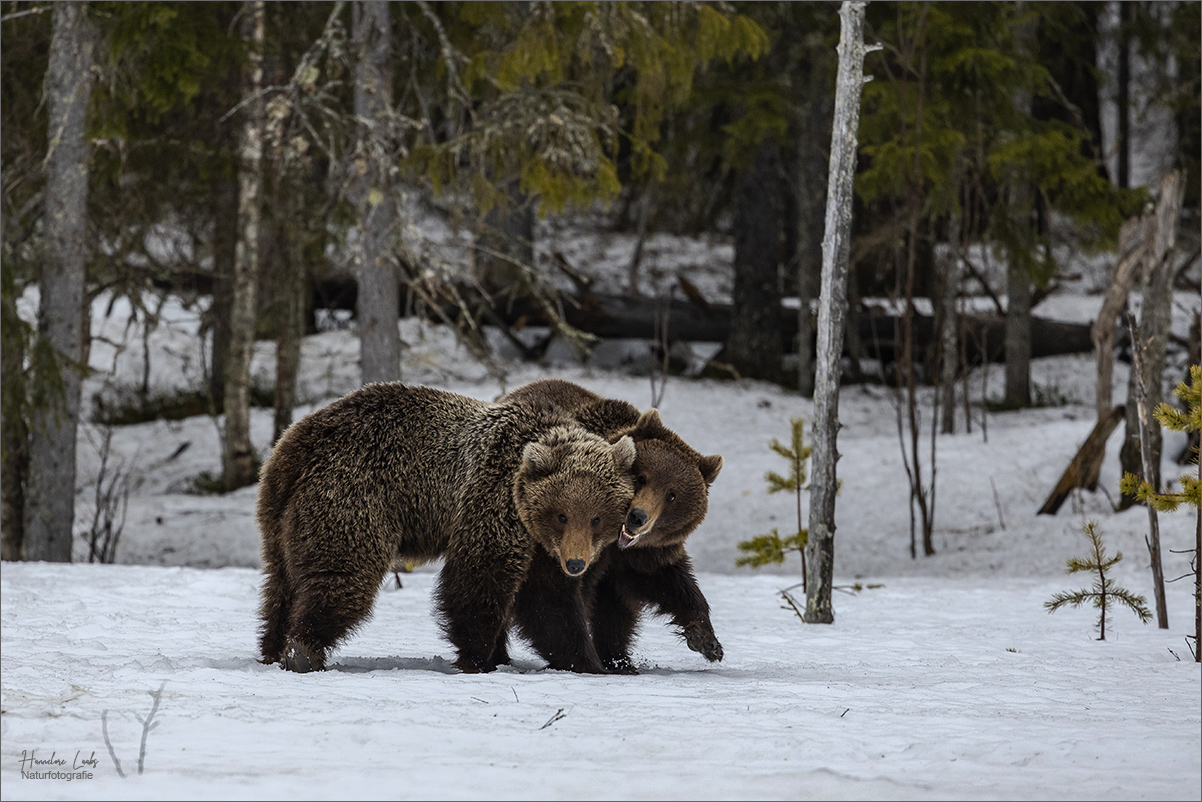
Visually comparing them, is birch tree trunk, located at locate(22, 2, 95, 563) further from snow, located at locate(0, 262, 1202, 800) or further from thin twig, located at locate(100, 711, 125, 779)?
thin twig, located at locate(100, 711, 125, 779)

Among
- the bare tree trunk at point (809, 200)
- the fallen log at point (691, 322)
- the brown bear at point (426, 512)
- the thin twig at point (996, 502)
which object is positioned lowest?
the thin twig at point (996, 502)

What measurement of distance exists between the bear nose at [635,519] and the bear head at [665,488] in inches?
2.6

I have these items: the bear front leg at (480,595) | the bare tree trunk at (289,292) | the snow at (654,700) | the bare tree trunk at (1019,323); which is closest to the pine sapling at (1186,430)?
the snow at (654,700)

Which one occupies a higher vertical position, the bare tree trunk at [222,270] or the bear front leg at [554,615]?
the bare tree trunk at [222,270]

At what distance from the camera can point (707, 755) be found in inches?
135

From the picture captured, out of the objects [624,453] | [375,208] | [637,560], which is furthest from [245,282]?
[624,453]

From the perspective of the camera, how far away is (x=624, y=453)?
4.93 metres

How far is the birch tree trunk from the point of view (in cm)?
979

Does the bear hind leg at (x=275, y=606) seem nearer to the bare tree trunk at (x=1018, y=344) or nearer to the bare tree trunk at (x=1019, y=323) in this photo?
the bare tree trunk at (x=1019, y=323)

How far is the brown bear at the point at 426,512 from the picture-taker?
4785 mm

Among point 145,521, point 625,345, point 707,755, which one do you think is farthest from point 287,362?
point 707,755

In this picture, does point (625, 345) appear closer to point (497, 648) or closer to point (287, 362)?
point (287, 362)

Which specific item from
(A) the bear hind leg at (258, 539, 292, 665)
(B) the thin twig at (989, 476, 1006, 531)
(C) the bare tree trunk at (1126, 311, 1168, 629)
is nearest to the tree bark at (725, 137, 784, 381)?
(B) the thin twig at (989, 476, 1006, 531)

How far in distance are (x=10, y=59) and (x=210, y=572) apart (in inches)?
256
